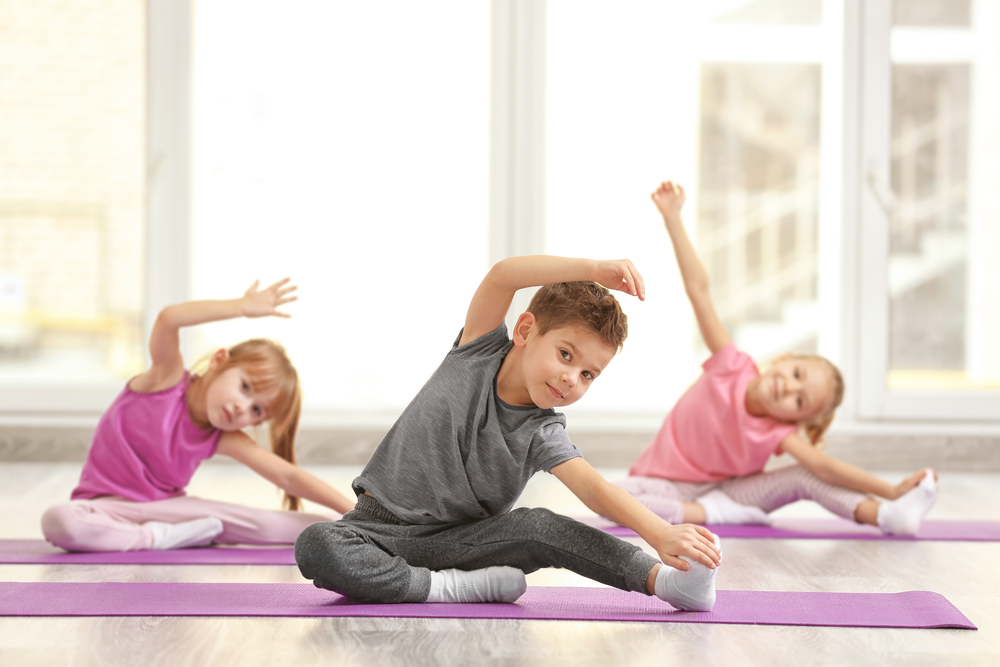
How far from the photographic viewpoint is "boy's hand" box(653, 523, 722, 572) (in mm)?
1158

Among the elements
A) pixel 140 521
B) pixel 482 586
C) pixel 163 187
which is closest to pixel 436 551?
pixel 482 586

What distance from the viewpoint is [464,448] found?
131cm

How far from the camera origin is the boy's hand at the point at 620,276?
1.16 metres

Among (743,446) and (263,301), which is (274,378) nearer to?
(263,301)

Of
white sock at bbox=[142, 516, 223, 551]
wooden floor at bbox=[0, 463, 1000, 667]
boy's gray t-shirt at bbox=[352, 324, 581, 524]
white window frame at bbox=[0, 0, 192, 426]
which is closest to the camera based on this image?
wooden floor at bbox=[0, 463, 1000, 667]

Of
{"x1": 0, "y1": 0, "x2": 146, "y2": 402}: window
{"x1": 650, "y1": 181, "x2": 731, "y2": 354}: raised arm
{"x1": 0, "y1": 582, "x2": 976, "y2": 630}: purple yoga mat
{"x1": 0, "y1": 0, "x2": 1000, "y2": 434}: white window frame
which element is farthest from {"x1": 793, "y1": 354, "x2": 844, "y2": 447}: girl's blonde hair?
{"x1": 0, "y1": 0, "x2": 146, "y2": 402}: window

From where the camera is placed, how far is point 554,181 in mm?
3107

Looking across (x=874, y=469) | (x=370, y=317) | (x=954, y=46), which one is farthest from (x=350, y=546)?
(x=954, y=46)

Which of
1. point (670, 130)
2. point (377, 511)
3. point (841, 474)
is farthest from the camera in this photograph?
point (670, 130)

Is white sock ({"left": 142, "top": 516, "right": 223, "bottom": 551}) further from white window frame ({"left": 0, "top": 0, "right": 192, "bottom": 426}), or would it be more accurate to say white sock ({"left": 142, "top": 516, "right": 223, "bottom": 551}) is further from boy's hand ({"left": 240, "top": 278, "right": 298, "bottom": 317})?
white window frame ({"left": 0, "top": 0, "right": 192, "bottom": 426})

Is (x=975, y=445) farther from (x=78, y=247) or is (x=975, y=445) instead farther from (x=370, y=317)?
(x=78, y=247)

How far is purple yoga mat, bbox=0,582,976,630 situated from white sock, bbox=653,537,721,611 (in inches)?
0.6

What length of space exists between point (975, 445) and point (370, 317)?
2.02m

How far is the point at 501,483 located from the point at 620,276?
0.35 metres
